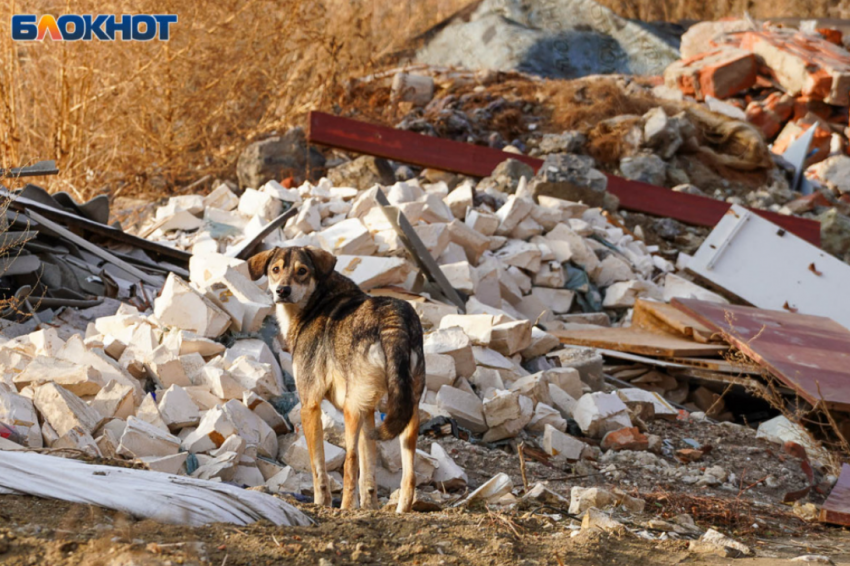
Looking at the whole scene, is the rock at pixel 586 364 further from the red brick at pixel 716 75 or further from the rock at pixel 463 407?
the red brick at pixel 716 75

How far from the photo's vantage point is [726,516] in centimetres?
454

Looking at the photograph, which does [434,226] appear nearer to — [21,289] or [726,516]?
[21,289]

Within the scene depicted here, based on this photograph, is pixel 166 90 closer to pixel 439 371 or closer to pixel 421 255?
pixel 421 255

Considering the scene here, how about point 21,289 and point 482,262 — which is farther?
point 482,262

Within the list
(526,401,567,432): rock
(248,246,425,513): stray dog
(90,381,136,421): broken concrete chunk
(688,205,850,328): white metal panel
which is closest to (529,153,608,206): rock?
(688,205,850,328): white metal panel

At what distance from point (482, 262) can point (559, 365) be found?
1939mm

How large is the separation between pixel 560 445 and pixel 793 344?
2808 millimetres

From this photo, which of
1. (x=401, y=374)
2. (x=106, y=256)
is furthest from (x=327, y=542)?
(x=106, y=256)

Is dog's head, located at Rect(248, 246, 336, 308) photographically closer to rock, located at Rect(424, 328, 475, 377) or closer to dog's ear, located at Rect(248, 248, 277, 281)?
dog's ear, located at Rect(248, 248, 277, 281)

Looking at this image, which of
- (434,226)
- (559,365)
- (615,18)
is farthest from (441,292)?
(615,18)

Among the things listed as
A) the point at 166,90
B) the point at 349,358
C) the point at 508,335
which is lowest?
the point at 508,335

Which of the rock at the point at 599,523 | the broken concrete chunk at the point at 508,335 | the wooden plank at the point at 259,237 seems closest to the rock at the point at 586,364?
the broken concrete chunk at the point at 508,335

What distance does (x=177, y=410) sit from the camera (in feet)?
15.6

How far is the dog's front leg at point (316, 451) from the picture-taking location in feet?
13.2
